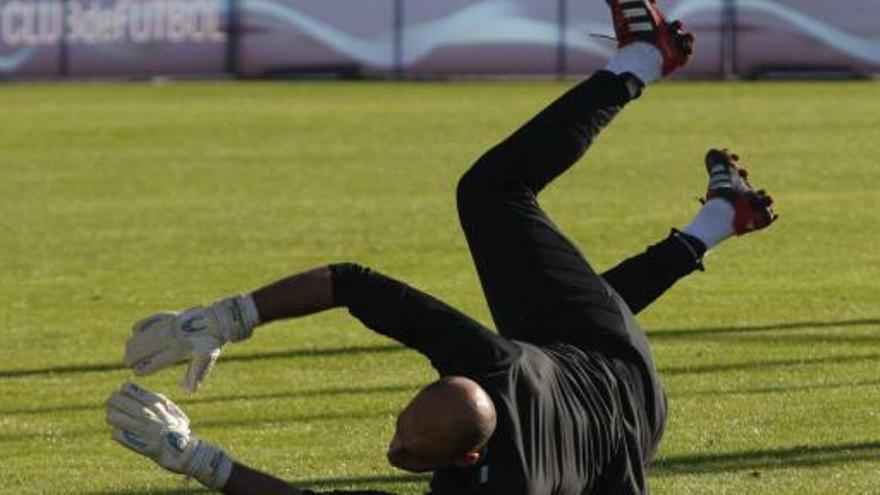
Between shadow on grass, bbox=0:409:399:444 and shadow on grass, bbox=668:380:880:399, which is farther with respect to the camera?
shadow on grass, bbox=668:380:880:399

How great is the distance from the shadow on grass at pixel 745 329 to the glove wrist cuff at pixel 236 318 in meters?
5.65

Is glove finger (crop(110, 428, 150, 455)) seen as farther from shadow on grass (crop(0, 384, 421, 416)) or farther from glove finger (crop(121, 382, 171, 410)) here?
shadow on grass (crop(0, 384, 421, 416))

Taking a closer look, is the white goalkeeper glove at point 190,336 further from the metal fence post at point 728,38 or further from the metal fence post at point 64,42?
the metal fence post at point 64,42

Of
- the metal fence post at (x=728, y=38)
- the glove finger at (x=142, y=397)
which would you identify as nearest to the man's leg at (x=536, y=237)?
the glove finger at (x=142, y=397)

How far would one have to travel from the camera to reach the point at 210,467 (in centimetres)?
725

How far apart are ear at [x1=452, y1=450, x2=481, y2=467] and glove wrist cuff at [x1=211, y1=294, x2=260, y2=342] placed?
0.98 m

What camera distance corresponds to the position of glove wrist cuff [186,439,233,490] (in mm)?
7223

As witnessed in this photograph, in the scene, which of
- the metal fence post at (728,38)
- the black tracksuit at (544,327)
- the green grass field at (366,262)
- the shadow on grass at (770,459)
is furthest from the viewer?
the metal fence post at (728,38)

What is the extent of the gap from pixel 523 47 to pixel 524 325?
3184cm

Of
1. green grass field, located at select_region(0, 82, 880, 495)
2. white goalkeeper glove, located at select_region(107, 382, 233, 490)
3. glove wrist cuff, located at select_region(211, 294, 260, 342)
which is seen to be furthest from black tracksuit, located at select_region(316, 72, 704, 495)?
green grass field, located at select_region(0, 82, 880, 495)

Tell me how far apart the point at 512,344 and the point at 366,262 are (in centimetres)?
936

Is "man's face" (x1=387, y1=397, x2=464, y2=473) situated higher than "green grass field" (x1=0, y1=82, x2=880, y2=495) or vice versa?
"man's face" (x1=387, y1=397, x2=464, y2=473)

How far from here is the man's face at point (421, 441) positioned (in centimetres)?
693

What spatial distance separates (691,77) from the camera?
129ft
